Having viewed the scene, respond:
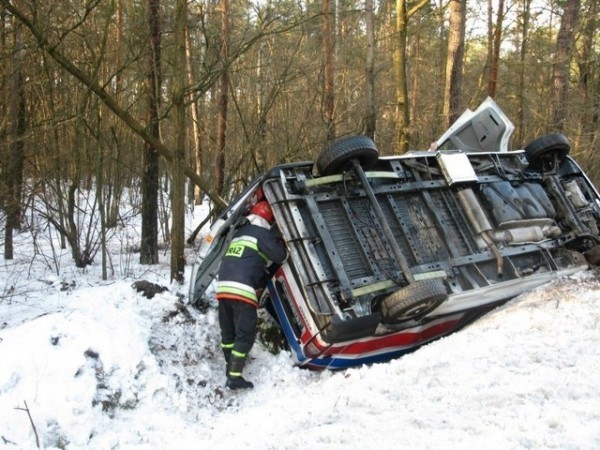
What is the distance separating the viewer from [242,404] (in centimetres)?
388

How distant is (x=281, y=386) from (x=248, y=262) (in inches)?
41.7

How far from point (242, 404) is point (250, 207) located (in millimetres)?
1684

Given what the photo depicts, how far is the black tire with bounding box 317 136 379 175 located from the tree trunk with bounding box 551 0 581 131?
24.7ft

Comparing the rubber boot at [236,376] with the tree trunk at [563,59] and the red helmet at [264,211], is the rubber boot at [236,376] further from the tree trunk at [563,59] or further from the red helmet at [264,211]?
the tree trunk at [563,59]

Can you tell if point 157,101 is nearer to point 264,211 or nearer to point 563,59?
point 264,211

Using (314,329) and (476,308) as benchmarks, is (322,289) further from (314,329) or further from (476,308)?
(476,308)

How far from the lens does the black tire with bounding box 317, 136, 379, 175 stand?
13.9ft

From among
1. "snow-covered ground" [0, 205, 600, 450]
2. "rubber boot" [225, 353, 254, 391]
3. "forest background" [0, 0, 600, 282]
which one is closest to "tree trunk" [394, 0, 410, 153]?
"forest background" [0, 0, 600, 282]

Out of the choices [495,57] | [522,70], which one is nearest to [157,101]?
[495,57]

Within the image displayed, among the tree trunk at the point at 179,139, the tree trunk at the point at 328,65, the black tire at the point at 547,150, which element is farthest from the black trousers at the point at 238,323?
the tree trunk at the point at 328,65

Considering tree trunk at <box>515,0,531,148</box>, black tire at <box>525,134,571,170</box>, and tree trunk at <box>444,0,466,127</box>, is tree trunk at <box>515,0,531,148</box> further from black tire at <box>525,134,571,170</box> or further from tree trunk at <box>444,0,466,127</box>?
black tire at <box>525,134,571,170</box>

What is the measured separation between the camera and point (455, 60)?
848 cm

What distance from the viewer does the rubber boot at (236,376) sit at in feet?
13.0

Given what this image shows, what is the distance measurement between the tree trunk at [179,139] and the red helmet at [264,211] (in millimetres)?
1266
